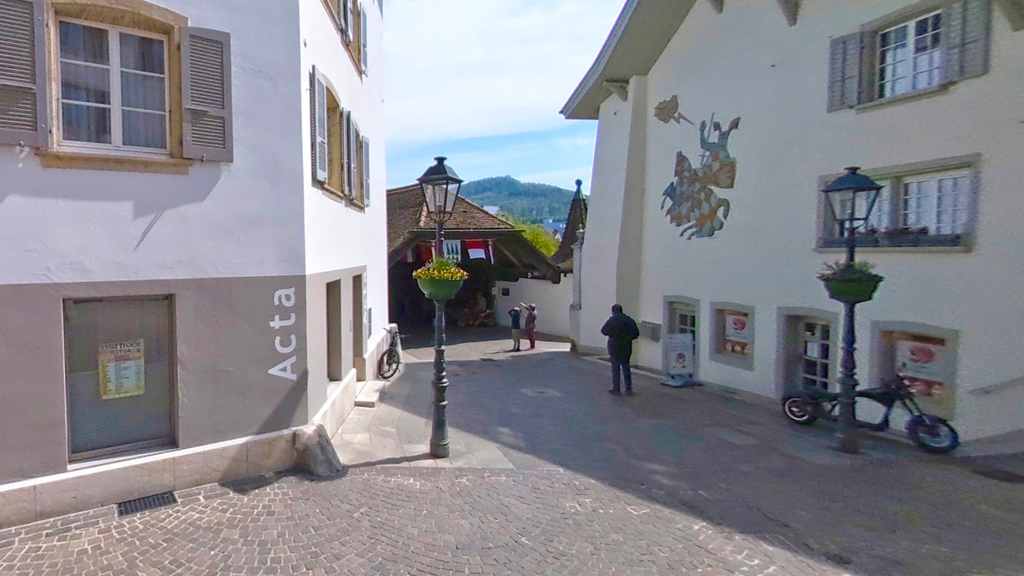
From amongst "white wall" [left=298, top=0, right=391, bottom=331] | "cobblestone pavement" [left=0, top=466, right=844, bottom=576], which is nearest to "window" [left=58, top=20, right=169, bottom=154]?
"white wall" [left=298, top=0, right=391, bottom=331]

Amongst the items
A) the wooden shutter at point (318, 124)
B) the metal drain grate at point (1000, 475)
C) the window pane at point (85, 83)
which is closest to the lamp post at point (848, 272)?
the metal drain grate at point (1000, 475)

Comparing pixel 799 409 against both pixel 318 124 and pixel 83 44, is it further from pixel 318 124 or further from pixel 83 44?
pixel 83 44

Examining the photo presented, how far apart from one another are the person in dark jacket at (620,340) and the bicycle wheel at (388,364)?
5.12 m

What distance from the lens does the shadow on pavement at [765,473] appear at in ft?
→ 17.6

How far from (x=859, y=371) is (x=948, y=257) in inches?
93.3

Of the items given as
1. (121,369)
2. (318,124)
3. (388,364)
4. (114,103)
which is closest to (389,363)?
(388,364)

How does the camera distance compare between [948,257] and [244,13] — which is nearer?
[244,13]

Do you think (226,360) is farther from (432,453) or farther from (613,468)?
(613,468)

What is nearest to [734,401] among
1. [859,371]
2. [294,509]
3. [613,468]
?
[859,371]

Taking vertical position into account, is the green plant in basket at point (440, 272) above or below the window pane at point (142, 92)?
below

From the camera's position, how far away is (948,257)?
28.1ft

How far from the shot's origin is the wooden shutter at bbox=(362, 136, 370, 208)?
1183 centimetres

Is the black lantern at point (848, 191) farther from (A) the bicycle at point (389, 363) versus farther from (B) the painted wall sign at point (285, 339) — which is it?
(A) the bicycle at point (389, 363)

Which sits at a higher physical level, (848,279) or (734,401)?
(848,279)
